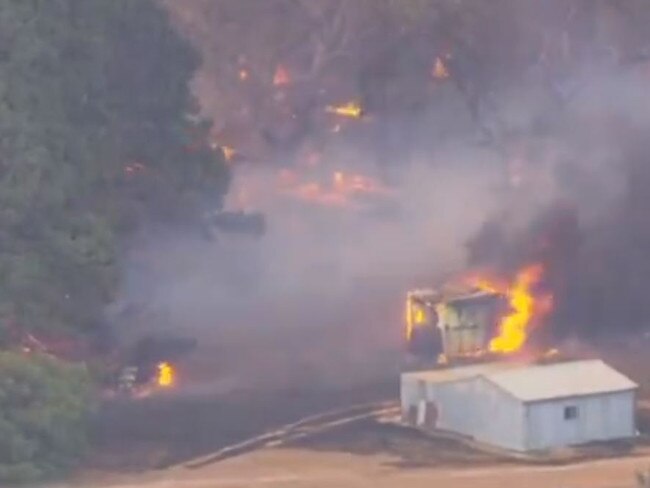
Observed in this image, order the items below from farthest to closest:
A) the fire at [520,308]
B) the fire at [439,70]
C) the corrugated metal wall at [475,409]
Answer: the fire at [439,70]
the fire at [520,308]
the corrugated metal wall at [475,409]

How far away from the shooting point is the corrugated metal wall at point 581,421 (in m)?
43.1

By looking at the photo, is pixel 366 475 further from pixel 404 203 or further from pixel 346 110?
pixel 346 110

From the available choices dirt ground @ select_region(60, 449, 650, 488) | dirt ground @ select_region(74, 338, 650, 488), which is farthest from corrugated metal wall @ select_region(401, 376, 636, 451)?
dirt ground @ select_region(60, 449, 650, 488)

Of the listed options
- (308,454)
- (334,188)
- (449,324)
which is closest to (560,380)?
(308,454)

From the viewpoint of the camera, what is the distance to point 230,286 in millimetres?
55875

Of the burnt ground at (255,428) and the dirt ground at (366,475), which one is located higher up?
the burnt ground at (255,428)

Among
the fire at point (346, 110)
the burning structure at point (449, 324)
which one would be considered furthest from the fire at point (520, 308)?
the fire at point (346, 110)

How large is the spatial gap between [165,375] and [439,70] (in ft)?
77.7

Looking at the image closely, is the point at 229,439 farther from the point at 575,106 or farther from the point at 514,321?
the point at 575,106

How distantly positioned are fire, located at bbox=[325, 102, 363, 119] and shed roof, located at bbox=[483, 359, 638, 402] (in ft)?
85.9

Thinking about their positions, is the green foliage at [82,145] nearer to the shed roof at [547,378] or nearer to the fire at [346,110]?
the shed roof at [547,378]

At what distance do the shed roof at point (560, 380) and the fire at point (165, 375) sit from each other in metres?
8.29

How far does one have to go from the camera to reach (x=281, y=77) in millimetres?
70062

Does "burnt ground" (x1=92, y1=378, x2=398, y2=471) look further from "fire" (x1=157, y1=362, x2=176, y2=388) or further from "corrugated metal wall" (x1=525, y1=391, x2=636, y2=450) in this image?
"corrugated metal wall" (x1=525, y1=391, x2=636, y2=450)
